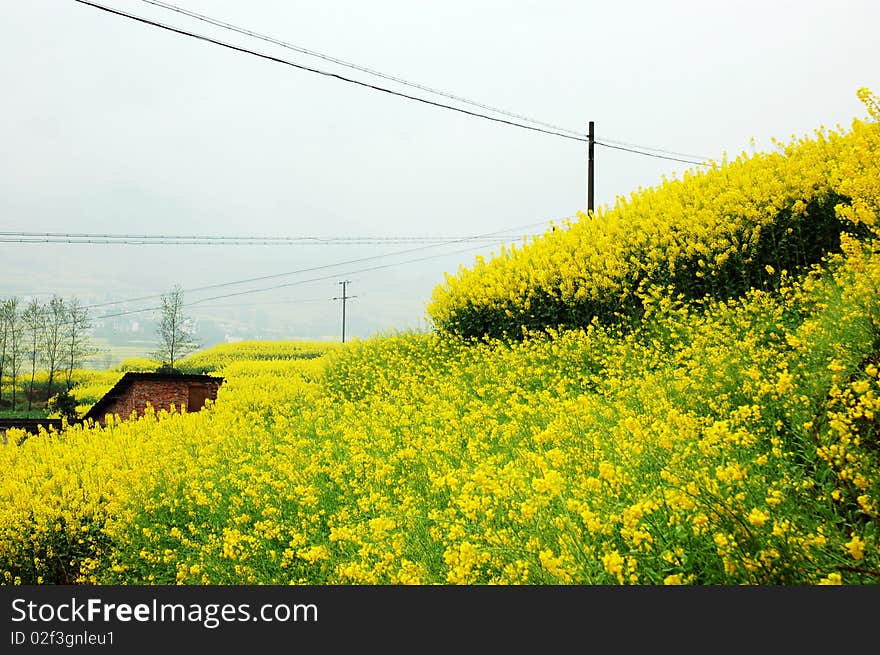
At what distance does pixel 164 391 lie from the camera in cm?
1207

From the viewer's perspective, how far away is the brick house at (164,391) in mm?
12070

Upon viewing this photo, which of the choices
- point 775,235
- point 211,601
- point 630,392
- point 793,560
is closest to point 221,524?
point 211,601

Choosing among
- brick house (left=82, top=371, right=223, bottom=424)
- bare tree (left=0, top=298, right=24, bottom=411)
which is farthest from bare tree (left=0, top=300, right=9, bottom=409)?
brick house (left=82, top=371, right=223, bottom=424)

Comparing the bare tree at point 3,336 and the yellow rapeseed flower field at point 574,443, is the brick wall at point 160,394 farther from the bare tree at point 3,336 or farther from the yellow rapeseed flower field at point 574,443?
the bare tree at point 3,336

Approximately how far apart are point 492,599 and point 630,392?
3843 mm

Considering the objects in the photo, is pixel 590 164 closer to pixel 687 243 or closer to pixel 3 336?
pixel 687 243

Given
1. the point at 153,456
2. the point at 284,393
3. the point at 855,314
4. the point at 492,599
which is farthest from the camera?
the point at 284,393

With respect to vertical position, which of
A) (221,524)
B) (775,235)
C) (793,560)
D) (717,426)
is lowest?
(221,524)

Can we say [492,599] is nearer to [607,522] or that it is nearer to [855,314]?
[607,522]

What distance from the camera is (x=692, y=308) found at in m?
8.23

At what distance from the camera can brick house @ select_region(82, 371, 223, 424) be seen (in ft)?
39.6

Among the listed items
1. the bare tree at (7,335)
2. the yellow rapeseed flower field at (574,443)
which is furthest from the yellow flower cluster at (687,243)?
the bare tree at (7,335)

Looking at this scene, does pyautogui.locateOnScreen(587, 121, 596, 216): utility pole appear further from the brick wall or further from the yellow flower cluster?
the brick wall

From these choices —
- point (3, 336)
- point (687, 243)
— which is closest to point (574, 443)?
point (687, 243)
